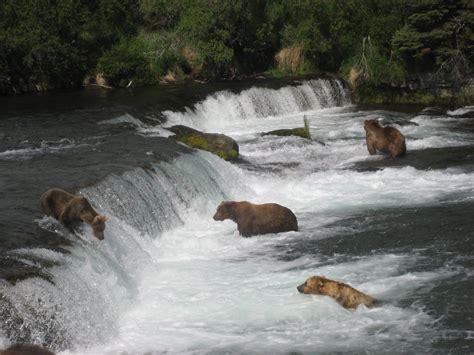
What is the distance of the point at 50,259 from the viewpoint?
9.58 meters

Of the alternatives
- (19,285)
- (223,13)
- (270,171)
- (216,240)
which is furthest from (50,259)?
(223,13)

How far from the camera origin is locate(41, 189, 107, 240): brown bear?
10.5m

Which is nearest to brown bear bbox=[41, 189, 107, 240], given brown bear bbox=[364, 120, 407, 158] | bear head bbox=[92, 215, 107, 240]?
bear head bbox=[92, 215, 107, 240]

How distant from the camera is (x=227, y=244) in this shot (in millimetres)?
12711

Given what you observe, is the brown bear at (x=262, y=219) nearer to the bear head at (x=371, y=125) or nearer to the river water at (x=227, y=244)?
the river water at (x=227, y=244)

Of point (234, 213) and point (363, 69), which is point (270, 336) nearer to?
point (234, 213)

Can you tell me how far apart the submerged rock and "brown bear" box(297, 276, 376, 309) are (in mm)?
9098

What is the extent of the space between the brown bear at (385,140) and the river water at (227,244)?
37cm

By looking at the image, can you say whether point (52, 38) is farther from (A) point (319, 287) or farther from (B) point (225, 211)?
(A) point (319, 287)

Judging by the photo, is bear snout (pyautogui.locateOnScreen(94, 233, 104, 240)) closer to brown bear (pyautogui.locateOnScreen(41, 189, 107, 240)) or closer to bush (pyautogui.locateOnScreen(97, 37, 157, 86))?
brown bear (pyautogui.locateOnScreen(41, 189, 107, 240))

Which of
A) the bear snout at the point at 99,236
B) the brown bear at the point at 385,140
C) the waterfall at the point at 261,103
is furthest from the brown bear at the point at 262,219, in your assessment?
the waterfall at the point at 261,103

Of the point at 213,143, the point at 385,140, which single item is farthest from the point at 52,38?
the point at 385,140

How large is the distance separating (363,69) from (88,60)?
1216 centimetres

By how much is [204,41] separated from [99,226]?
74.8 ft
